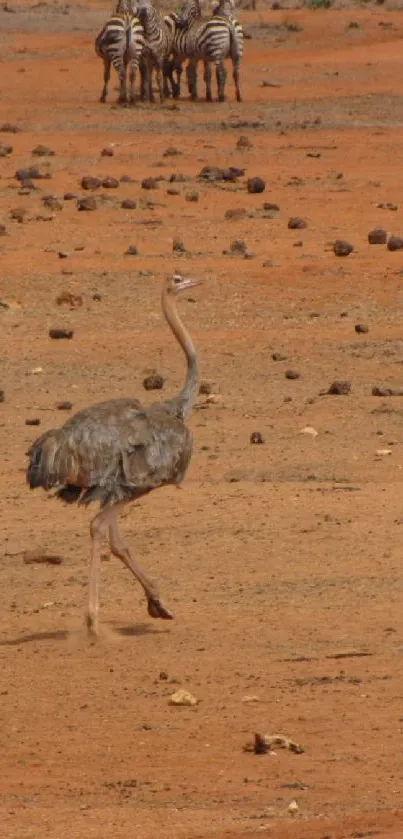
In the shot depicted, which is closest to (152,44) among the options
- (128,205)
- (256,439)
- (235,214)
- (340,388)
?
(128,205)

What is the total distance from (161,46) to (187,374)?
19.0 m

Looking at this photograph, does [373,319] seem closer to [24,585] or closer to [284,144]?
[24,585]

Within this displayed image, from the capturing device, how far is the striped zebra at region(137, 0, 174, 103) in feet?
88.1

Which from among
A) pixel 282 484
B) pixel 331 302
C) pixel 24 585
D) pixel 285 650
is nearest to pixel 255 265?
pixel 331 302

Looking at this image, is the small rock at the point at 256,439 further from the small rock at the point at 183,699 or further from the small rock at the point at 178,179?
the small rock at the point at 178,179

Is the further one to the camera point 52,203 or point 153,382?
point 52,203

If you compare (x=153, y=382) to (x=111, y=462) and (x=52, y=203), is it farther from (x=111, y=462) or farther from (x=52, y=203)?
(x=52, y=203)

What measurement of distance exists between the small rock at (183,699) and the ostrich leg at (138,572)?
3.33ft

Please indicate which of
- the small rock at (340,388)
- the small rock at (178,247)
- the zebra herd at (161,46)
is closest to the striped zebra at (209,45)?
the zebra herd at (161,46)

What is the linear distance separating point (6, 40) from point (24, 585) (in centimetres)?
2650

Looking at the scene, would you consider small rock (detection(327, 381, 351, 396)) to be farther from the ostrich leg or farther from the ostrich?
the ostrich leg

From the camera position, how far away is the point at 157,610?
7.94 metres

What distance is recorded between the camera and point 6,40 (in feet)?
112

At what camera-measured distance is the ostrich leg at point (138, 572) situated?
792cm
